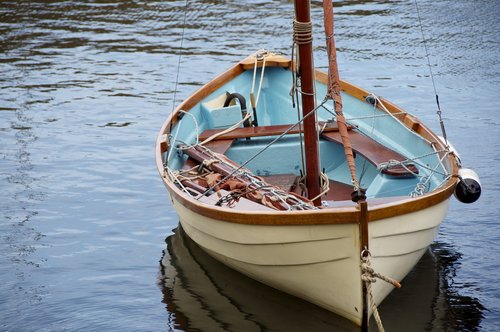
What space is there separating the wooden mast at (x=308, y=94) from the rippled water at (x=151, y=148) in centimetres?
129

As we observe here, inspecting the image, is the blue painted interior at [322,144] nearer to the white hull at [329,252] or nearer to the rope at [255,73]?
the rope at [255,73]

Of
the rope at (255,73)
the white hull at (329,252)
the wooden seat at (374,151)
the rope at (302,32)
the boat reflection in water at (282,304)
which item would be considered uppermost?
the rope at (302,32)

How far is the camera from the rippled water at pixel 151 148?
9141 millimetres

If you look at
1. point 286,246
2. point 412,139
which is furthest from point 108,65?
point 286,246

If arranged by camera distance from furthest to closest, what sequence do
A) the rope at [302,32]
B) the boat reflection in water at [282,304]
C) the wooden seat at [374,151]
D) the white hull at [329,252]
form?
the wooden seat at [374,151] → the rope at [302,32] → the boat reflection in water at [282,304] → the white hull at [329,252]

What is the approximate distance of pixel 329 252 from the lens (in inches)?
307

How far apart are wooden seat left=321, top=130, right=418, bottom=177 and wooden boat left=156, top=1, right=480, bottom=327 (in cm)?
2

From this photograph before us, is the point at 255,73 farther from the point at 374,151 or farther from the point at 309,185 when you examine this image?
the point at 309,185

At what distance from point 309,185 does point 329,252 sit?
167 cm

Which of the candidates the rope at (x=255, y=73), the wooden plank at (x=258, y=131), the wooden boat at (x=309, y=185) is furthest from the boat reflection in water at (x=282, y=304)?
the rope at (x=255, y=73)

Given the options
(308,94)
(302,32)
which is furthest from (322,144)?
(302,32)

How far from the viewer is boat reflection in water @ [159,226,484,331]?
340 inches

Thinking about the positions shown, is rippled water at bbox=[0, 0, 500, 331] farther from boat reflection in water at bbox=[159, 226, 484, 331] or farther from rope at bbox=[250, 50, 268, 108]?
rope at bbox=[250, 50, 268, 108]

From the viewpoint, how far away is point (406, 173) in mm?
9641
